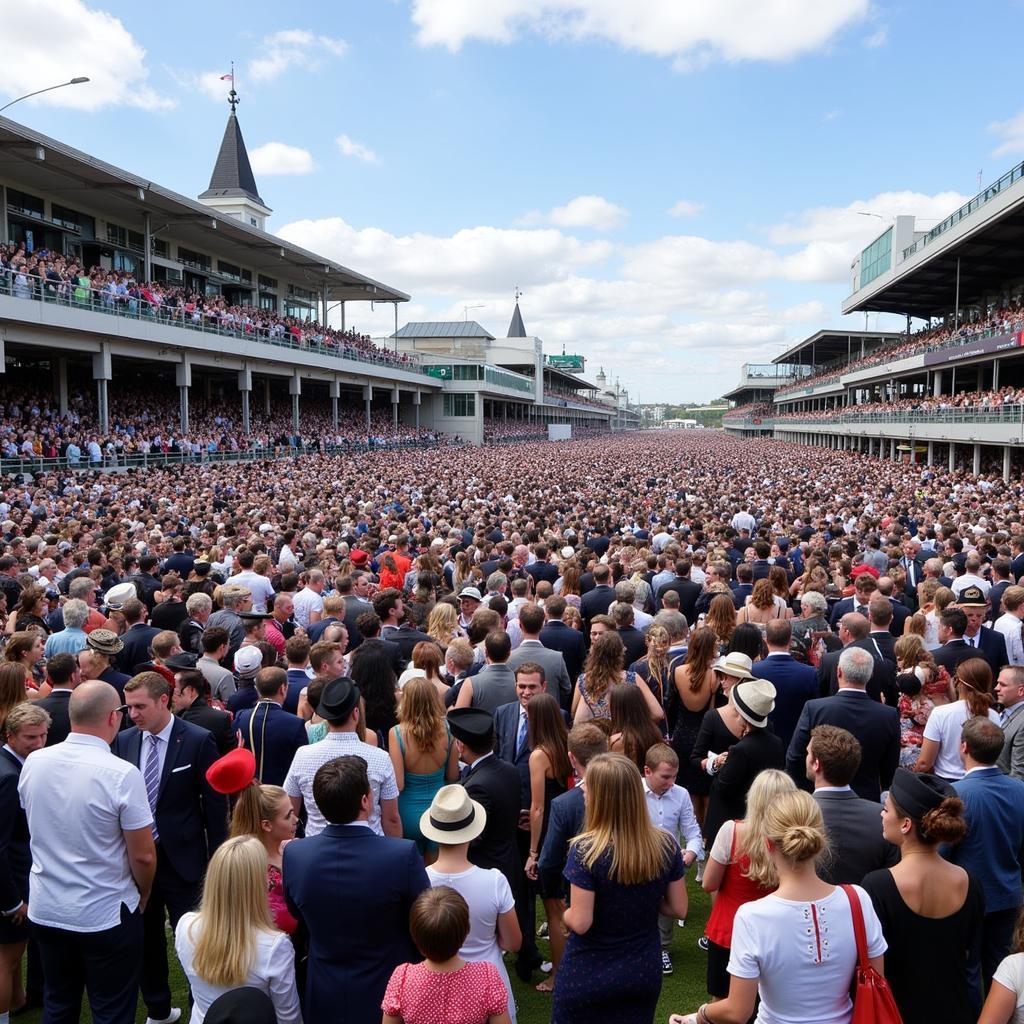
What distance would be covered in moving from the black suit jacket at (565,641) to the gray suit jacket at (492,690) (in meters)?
1.36

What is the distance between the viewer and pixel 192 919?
306cm

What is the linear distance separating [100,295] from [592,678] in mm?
27687

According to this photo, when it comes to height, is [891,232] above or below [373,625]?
above

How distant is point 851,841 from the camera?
3691 millimetres

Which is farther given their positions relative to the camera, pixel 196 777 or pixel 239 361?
pixel 239 361

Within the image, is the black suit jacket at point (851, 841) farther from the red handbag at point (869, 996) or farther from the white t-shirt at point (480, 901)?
the white t-shirt at point (480, 901)

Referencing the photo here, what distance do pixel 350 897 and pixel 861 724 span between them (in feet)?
10.7

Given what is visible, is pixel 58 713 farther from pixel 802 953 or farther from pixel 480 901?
pixel 802 953

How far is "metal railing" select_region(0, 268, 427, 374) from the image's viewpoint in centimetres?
2417

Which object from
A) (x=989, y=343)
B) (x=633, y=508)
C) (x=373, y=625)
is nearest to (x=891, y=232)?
(x=989, y=343)

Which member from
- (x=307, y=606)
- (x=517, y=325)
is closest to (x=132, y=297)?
(x=307, y=606)

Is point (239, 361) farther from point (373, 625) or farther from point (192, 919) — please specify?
point (192, 919)

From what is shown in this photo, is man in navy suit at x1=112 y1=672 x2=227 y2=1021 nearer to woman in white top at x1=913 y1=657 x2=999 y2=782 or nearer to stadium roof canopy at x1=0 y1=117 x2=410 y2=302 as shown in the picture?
woman in white top at x1=913 y1=657 x2=999 y2=782

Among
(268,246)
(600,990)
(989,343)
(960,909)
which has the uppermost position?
(268,246)
